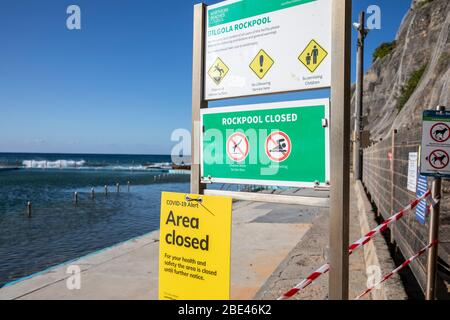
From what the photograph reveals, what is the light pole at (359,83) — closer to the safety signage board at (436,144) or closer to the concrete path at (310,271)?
the concrete path at (310,271)

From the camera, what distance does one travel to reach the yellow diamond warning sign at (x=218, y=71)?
3.41m

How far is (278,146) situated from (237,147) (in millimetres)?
422

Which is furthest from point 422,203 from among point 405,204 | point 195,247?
point 195,247

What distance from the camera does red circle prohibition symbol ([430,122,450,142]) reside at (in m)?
3.71

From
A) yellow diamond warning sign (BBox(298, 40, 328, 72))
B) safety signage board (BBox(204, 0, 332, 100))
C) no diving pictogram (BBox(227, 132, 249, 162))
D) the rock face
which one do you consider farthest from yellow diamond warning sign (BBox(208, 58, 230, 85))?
the rock face

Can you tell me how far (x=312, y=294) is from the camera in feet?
16.6

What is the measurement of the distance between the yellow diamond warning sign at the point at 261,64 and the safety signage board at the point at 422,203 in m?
2.46

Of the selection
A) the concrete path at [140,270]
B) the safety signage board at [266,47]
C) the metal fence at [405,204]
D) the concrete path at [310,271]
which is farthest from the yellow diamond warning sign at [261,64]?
the concrete path at [140,270]

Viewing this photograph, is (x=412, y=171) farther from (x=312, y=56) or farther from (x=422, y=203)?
(x=312, y=56)

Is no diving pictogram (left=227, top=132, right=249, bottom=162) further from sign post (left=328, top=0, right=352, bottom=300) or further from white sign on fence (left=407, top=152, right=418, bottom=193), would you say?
white sign on fence (left=407, top=152, right=418, bottom=193)

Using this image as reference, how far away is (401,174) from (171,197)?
4.25 meters

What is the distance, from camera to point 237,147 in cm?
325

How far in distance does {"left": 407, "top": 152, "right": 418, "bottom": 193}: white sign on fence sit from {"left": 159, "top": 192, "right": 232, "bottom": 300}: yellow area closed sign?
10.1ft
